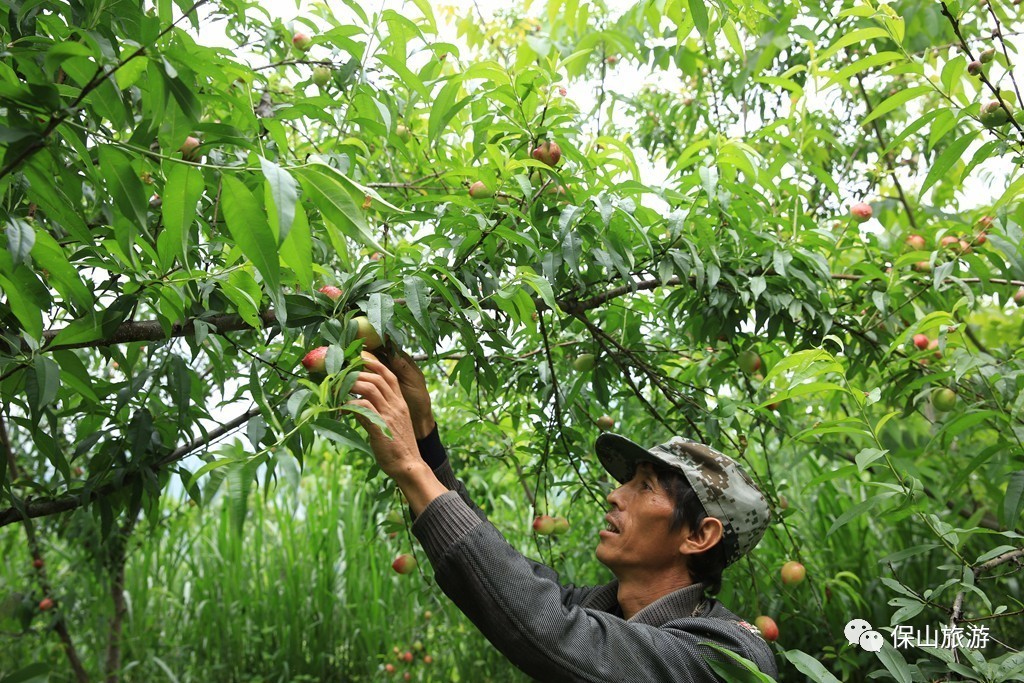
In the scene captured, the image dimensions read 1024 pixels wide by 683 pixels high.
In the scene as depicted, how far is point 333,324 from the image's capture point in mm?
1487

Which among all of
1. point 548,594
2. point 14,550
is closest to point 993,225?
point 548,594

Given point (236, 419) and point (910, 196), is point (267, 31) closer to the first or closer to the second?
point (236, 419)

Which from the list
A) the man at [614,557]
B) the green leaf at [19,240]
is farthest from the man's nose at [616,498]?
the green leaf at [19,240]

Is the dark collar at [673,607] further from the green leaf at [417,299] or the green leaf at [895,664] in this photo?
the green leaf at [417,299]

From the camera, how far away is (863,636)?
1.68 m

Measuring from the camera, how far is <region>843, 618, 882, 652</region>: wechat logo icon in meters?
1.61

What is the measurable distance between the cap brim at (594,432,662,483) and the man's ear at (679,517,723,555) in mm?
164

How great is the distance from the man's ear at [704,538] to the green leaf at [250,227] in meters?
1.15

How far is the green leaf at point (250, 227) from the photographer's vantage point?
1008 millimetres

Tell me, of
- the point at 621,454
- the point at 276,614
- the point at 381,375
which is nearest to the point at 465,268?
the point at 381,375

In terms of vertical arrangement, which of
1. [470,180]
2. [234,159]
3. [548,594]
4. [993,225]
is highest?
[234,159]

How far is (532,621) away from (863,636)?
27.1 inches

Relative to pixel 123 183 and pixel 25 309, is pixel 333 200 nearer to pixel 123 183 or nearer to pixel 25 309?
pixel 123 183

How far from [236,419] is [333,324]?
519mm
